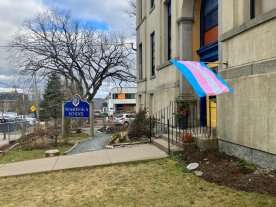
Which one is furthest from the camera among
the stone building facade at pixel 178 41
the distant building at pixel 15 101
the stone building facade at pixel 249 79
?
the distant building at pixel 15 101

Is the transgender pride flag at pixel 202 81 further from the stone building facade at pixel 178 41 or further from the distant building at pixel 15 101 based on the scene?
the distant building at pixel 15 101

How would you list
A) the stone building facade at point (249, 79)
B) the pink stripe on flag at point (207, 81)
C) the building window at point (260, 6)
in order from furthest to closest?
the building window at point (260, 6) < the stone building facade at point (249, 79) < the pink stripe on flag at point (207, 81)

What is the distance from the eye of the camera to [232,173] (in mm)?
7406

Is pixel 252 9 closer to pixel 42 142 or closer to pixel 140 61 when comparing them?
pixel 42 142

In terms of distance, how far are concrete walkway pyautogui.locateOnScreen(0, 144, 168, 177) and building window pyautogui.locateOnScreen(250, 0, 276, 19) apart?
4.39 metres

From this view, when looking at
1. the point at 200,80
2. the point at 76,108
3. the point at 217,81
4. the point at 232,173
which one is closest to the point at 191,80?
the point at 200,80

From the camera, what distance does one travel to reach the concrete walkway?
31.9 feet

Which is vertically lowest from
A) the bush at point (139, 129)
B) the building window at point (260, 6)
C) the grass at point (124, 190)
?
the grass at point (124, 190)

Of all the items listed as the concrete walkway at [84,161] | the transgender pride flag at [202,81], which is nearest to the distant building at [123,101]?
the concrete walkway at [84,161]

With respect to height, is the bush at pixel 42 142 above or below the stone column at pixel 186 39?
below

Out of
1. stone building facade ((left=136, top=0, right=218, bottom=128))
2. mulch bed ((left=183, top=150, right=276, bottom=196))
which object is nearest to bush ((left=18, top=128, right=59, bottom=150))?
stone building facade ((left=136, top=0, right=218, bottom=128))

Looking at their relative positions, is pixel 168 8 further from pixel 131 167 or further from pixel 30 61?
pixel 30 61

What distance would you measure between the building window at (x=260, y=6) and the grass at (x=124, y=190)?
402 centimetres

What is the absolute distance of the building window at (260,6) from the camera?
26.4 feet
